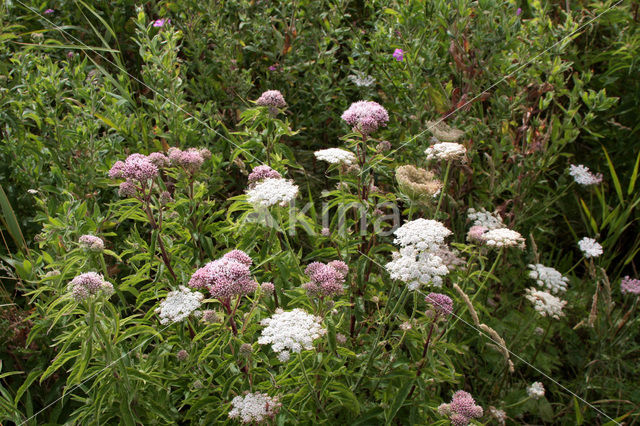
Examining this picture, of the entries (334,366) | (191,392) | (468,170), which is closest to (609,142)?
(468,170)

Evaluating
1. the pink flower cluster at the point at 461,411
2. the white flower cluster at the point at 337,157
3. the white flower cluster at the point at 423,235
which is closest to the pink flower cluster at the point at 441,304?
the white flower cluster at the point at 423,235

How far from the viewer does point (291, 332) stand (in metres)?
1.73

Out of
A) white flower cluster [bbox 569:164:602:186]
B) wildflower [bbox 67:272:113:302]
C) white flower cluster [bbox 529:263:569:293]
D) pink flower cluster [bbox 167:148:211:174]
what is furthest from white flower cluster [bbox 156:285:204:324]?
white flower cluster [bbox 569:164:602:186]

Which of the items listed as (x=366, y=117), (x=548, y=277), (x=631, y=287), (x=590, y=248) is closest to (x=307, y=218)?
(x=366, y=117)

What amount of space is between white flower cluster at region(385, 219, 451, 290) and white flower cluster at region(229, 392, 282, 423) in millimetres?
599

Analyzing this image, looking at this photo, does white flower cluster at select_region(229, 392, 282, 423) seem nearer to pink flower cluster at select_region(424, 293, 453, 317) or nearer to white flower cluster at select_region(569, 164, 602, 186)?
pink flower cluster at select_region(424, 293, 453, 317)

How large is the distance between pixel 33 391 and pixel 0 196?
98 cm

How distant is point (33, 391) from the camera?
256 cm

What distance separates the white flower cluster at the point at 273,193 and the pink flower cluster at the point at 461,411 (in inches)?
38.3

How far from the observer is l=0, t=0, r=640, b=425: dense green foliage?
2002 millimetres

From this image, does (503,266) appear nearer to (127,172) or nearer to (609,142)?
(609,142)

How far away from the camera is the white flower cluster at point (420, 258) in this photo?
184 cm

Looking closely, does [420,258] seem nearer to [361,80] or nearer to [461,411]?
[461,411]

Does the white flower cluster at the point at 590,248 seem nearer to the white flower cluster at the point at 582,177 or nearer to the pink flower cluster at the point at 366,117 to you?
the white flower cluster at the point at 582,177
